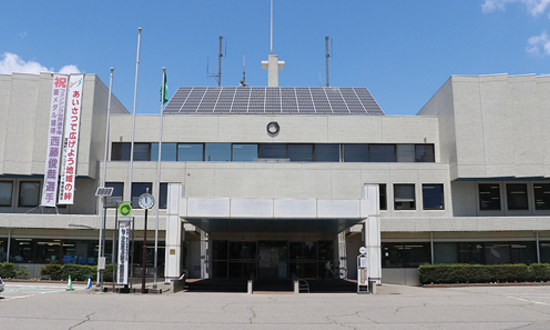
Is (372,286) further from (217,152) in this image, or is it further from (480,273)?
(217,152)

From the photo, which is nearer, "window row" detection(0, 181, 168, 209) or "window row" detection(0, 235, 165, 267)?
"window row" detection(0, 235, 165, 267)

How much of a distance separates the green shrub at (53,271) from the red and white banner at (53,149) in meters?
4.35

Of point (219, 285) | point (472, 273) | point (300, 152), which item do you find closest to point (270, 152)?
point (300, 152)

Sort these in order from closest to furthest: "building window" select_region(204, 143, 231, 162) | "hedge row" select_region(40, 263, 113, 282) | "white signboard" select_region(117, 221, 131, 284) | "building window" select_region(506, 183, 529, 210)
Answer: "white signboard" select_region(117, 221, 131, 284) < "hedge row" select_region(40, 263, 113, 282) < "building window" select_region(506, 183, 529, 210) < "building window" select_region(204, 143, 231, 162)

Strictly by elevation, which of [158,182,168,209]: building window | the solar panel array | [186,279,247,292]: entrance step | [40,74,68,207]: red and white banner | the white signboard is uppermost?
the solar panel array

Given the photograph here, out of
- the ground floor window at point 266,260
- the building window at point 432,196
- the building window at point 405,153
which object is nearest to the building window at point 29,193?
the ground floor window at point 266,260

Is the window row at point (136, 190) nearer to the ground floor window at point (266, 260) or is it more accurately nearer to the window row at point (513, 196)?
the ground floor window at point (266, 260)

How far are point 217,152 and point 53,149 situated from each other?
10.6 meters

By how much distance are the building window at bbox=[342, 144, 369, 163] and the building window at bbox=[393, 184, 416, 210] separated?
9.94 ft

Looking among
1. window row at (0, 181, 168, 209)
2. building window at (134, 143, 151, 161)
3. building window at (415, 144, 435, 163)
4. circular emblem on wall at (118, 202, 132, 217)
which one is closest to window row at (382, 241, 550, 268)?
building window at (415, 144, 435, 163)

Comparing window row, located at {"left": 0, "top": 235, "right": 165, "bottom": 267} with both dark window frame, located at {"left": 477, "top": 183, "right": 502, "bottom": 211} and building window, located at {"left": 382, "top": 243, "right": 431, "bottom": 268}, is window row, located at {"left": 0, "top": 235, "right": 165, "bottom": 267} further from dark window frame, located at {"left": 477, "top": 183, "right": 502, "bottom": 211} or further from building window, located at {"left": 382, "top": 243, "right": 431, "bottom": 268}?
dark window frame, located at {"left": 477, "top": 183, "right": 502, "bottom": 211}

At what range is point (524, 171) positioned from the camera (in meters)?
31.3

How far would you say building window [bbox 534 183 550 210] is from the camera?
32.9 metres

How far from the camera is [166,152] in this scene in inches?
1336
